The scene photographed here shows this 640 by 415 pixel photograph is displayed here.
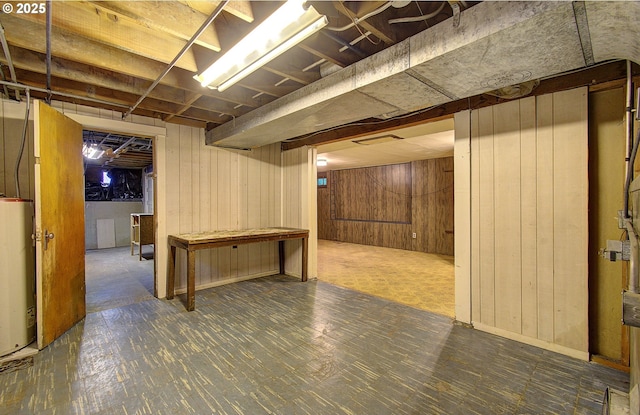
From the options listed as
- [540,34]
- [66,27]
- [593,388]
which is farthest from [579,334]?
[66,27]

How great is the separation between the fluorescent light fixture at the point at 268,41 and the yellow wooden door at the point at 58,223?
1.45m

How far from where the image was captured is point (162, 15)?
1.66 metres

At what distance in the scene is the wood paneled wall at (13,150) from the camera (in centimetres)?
266

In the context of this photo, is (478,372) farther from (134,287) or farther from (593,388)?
(134,287)

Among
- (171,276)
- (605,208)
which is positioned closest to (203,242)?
(171,276)

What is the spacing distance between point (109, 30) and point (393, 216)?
6595mm

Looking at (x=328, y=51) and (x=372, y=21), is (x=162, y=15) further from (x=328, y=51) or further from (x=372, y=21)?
(x=372, y=21)

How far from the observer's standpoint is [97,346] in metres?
2.37

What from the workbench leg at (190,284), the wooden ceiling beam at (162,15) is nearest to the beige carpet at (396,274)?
the workbench leg at (190,284)

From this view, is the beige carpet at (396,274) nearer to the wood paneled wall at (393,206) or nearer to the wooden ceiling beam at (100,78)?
the wood paneled wall at (393,206)

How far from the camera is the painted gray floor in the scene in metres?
1.67

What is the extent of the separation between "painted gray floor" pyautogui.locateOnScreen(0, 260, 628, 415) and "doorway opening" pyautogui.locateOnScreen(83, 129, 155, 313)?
42.5 inches

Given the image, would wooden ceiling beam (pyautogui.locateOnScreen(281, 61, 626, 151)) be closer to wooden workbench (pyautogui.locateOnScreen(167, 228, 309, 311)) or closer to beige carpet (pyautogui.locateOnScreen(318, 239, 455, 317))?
wooden workbench (pyautogui.locateOnScreen(167, 228, 309, 311))

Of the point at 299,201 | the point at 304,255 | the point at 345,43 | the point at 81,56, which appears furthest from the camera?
the point at 299,201
